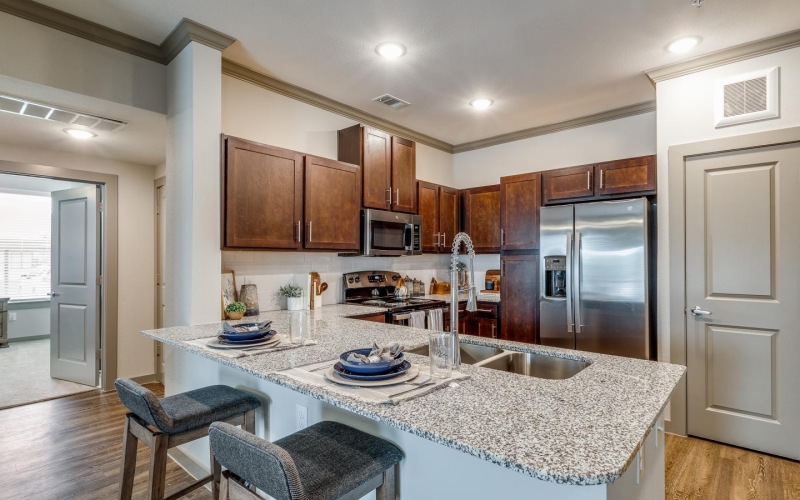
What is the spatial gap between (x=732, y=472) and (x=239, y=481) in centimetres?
292

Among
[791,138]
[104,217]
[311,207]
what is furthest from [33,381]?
[791,138]

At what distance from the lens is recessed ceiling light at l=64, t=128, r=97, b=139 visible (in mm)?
3260

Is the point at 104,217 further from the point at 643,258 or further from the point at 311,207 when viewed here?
the point at 643,258

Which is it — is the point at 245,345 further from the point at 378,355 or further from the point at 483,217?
the point at 483,217

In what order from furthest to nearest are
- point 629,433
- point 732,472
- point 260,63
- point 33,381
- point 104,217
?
point 33,381
point 104,217
point 260,63
point 732,472
point 629,433

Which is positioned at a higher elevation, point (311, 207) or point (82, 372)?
point (311, 207)

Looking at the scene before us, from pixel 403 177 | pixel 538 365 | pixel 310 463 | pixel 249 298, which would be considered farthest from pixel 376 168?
pixel 310 463

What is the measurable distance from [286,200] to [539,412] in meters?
2.45

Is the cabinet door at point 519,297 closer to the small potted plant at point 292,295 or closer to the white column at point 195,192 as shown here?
the small potted plant at point 292,295

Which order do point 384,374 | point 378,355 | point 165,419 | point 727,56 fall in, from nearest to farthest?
point 384,374 → point 378,355 → point 165,419 → point 727,56

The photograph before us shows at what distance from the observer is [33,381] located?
14.5 ft

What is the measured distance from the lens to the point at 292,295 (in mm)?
3443

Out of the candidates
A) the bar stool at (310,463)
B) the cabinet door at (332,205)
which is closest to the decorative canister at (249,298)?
the cabinet door at (332,205)

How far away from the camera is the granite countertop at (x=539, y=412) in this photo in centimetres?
89
